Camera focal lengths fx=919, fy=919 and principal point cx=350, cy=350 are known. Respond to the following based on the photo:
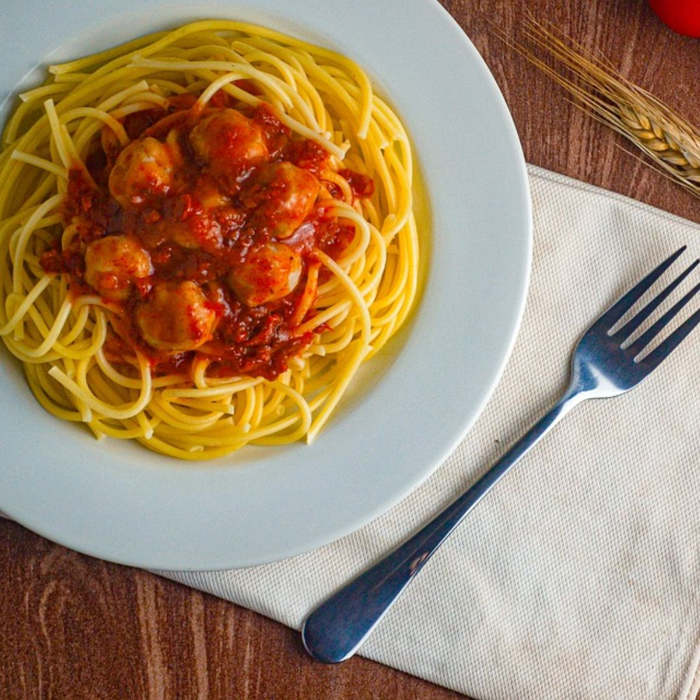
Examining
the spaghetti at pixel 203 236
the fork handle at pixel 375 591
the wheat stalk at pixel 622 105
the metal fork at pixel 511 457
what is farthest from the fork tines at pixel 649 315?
the spaghetti at pixel 203 236

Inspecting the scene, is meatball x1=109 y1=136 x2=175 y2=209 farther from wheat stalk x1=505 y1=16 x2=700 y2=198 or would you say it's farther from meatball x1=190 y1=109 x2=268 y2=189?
wheat stalk x1=505 y1=16 x2=700 y2=198

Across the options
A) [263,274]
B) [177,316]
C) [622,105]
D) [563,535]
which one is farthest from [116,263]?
[622,105]

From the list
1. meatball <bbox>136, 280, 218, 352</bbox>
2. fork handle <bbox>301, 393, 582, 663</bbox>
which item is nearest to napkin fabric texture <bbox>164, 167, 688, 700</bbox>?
fork handle <bbox>301, 393, 582, 663</bbox>

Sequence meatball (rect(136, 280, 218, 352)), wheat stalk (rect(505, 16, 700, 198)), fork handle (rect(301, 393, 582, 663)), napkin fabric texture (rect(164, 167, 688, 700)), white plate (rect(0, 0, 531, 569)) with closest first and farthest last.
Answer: meatball (rect(136, 280, 218, 352))
white plate (rect(0, 0, 531, 569))
fork handle (rect(301, 393, 582, 663))
napkin fabric texture (rect(164, 167, 688, 700))
wheat stalk (rect(505, 16, 700, 198))

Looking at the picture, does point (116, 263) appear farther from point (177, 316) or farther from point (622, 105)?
point (622, 105)

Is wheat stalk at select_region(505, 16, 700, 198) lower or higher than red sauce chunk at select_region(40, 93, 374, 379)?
higher

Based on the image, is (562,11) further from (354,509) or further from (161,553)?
(161,553)
